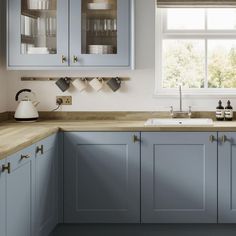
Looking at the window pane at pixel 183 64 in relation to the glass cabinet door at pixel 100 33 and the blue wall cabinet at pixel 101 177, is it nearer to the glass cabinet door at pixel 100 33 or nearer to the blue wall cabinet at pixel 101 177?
the glass cabinet door at pixel 100 33

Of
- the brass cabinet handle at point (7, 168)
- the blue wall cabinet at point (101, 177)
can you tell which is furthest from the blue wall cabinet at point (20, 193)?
the blue wall cabinet at point (101, 177)

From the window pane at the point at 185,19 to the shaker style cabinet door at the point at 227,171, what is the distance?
1.17 meters

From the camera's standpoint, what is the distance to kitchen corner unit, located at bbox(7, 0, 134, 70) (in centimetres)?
431

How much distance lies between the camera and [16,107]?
15.4 ft

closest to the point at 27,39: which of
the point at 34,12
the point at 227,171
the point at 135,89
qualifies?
the point at 34,12

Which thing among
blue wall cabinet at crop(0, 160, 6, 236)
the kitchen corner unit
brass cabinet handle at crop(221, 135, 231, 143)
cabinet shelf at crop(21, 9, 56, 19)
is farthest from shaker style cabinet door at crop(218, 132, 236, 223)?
blue wall cabinet at crop(0, 160, 6, 236)

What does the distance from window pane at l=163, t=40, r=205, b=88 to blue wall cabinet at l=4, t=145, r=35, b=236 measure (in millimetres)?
1797

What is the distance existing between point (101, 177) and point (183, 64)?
4.39 ft

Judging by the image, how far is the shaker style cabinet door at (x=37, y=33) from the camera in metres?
4.32

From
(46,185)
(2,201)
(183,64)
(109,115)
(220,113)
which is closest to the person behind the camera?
(2,201)

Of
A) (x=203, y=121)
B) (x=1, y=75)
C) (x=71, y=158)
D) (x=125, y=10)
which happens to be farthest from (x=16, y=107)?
(x=203, y=121)

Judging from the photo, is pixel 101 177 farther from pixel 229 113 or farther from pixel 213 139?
pixel 229 113

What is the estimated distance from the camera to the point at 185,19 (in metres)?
4.67

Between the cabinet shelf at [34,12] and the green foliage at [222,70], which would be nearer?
the cabinet shelf at [34,12]
